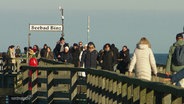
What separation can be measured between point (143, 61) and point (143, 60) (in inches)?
0.9

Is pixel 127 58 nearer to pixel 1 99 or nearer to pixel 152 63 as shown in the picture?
pixel 1 99

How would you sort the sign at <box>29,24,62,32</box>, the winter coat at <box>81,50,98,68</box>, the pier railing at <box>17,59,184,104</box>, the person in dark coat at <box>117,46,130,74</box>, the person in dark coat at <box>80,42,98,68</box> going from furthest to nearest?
1. the sign at <box>29,24,62,32</box>
2. the person in dark coat at <box>117,46,130,74</box>
3. the winter coat at <box>81,50,98,68</box>
4. the person in dark coat at <box>80,42,98,68</box>
5. the pier railing at <box>17,59,184,104</box>

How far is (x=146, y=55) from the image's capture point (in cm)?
1897

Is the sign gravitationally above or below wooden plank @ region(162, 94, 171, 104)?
above

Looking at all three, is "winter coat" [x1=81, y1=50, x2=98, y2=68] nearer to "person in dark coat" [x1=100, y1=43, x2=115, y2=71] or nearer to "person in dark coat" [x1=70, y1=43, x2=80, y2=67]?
"person in dark coat" [x1=100, y1=43, x2=115, y2=71]

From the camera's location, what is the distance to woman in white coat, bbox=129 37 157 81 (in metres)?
18.8

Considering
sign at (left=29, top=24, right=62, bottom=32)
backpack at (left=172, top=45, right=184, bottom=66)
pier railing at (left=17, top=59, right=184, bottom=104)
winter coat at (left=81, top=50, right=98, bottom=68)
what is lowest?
pier railing at (left=17, top=59, right=184, bottom=104)

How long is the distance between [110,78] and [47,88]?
5.56 m

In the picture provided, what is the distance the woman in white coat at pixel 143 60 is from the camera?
18.8 meters

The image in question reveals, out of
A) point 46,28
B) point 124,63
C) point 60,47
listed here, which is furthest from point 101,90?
point 46,28

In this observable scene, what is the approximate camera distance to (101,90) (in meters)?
18.5

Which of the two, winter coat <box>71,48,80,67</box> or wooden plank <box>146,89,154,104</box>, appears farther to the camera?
winter coat <box>71,48,80,67</box>

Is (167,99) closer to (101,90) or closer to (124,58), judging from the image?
(101,90)

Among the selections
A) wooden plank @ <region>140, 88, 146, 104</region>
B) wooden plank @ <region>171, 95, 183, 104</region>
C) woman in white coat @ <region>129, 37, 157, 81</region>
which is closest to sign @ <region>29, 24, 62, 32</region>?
woman in white coat @ <region>129, 37, 157, 81</region>
